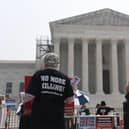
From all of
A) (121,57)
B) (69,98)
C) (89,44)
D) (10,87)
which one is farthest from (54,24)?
(69,98)

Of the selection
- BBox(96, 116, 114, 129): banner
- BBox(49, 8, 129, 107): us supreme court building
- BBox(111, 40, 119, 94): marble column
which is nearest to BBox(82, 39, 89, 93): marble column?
BBox(49, 8, 129, 107): us supreme court building

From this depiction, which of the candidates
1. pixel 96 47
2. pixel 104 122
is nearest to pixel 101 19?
pixel 96 47

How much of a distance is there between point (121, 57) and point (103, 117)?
38.4 metres

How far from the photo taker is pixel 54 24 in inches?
1768

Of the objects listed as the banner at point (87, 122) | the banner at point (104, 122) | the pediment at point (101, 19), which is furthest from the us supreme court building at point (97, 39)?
the banner at point (87, 122)

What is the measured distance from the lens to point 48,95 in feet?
13.5

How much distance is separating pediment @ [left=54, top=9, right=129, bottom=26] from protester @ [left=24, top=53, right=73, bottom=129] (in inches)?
1638

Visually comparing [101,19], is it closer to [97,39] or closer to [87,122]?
[97,39]

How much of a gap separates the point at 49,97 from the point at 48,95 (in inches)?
1.2

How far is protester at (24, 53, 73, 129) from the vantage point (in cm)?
400

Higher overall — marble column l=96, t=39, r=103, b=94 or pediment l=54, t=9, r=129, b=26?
pediment l=54, t=9, r=129, b=26

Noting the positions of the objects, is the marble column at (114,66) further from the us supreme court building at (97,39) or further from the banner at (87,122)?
the banner at (87,122)

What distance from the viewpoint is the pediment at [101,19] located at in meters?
45.8

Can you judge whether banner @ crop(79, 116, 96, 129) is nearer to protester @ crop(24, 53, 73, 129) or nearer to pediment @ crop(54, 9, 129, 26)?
protester @ crop(24, 53, 73, 129)
